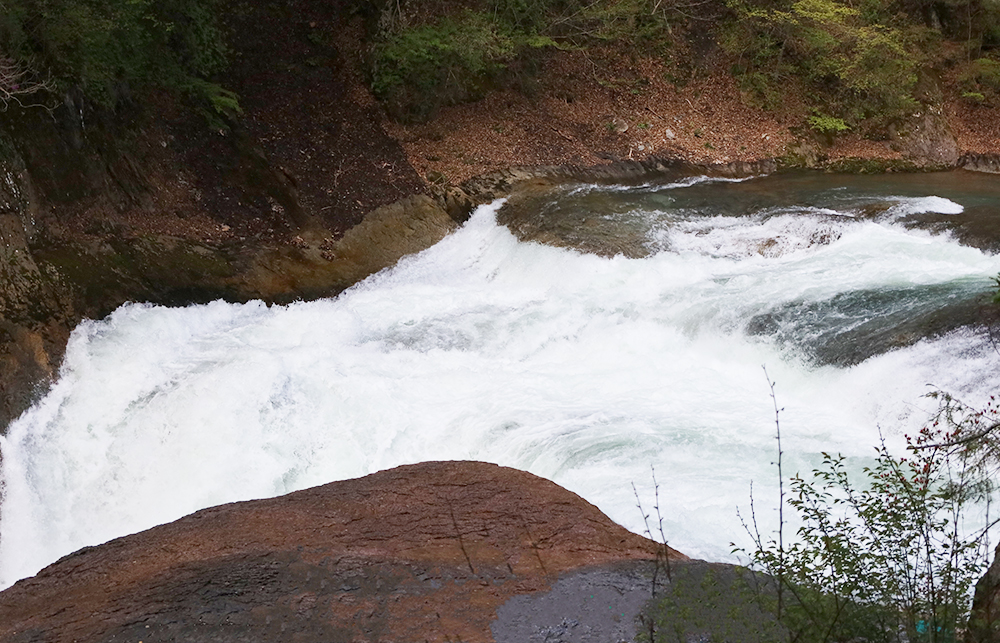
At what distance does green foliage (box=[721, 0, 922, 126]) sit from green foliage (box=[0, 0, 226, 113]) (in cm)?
935

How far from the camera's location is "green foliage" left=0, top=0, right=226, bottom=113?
392 inches

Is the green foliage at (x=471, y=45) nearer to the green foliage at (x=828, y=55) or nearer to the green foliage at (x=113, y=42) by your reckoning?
the green foliage at (x=828, y=55)

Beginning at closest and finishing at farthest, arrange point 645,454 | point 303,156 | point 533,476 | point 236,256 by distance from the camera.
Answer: point 533,476
point 645,454
point 236,256
point 303,156

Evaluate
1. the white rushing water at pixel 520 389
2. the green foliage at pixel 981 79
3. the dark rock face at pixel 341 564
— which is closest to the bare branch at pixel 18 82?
the white rushing water at pixel 520 389

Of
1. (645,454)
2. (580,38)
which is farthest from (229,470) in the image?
(580,38)

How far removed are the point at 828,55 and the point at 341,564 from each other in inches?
573

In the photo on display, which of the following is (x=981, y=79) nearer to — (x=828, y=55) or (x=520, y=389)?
(x=828, y=55)

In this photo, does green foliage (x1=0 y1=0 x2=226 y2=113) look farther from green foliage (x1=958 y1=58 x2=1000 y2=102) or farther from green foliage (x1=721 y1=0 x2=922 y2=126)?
green foliage (x1=958 y1=58 x2=1000 y2=102)

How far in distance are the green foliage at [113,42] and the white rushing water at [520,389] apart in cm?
295

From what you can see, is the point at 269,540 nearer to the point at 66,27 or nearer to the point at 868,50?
the point at 66,27

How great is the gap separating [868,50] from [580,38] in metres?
5.00

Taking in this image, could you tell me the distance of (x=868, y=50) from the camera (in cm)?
1603

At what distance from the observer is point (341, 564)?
527cm

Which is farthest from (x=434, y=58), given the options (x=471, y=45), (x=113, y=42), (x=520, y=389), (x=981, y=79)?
(x=981, y=79)
